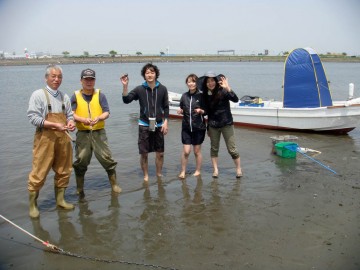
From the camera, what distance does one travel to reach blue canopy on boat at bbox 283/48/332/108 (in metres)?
11.9

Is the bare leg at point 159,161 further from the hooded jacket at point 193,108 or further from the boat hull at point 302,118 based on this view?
the boat hull at point 302,118

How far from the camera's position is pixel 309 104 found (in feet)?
39.9

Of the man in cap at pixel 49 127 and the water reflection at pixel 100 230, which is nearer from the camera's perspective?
the water reflection at pixel 100 230

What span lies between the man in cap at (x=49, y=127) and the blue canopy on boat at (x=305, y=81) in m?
9.32

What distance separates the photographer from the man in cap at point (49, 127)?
16.0ft

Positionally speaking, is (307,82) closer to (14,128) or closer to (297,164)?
(297,164)

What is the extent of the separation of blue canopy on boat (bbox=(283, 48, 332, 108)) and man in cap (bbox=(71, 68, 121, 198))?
8.62m

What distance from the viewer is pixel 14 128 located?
13.9 metres

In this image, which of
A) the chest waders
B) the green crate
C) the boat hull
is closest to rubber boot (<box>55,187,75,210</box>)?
the chest waders

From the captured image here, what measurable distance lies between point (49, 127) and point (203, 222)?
8.81 feet

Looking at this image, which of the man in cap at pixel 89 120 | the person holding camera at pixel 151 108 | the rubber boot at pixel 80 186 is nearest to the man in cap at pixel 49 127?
the man in cap at pixel 89 120

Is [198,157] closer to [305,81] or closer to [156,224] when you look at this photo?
[156,224]

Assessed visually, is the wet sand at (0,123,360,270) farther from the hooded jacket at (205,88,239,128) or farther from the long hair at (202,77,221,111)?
the long hair at (202,77,221,111)

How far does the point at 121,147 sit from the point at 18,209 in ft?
16.8
